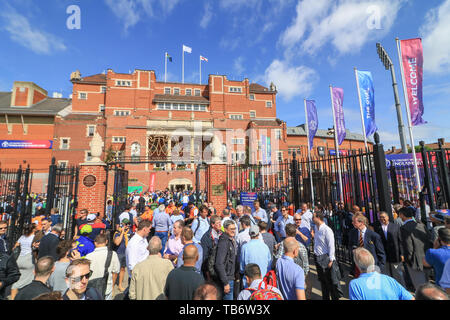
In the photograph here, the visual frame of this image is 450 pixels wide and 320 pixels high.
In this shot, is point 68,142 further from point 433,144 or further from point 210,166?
point 433,144

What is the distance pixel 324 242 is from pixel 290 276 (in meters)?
1.84

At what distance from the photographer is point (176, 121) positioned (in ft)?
101

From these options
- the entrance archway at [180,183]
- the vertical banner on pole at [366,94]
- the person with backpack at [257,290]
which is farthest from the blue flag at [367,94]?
the entrance archway at [180,183]

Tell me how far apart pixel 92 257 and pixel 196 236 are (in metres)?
2.62

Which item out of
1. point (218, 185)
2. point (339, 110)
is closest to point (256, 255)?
point (218, 185)

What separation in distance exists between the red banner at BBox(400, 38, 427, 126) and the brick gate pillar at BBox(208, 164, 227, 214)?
8.52m

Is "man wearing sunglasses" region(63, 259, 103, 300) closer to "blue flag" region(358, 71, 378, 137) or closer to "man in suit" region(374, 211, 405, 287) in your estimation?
"man in suit" region(374, 211, 405, 287)

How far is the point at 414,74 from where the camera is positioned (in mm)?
8695

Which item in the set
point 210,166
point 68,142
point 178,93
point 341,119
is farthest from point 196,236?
point 178,93

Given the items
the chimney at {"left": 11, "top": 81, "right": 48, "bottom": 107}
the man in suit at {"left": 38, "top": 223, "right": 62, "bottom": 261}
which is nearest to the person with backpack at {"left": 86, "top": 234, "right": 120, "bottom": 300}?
the man in suit at {"left": 38, "top": 223, "right": 62, "bottom": 261}

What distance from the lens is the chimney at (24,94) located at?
112 ft

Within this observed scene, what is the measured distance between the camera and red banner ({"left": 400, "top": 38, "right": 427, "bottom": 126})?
8.63 metres

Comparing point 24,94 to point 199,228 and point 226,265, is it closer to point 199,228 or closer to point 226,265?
point 199,228

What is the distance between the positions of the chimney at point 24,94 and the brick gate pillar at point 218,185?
41.4m
